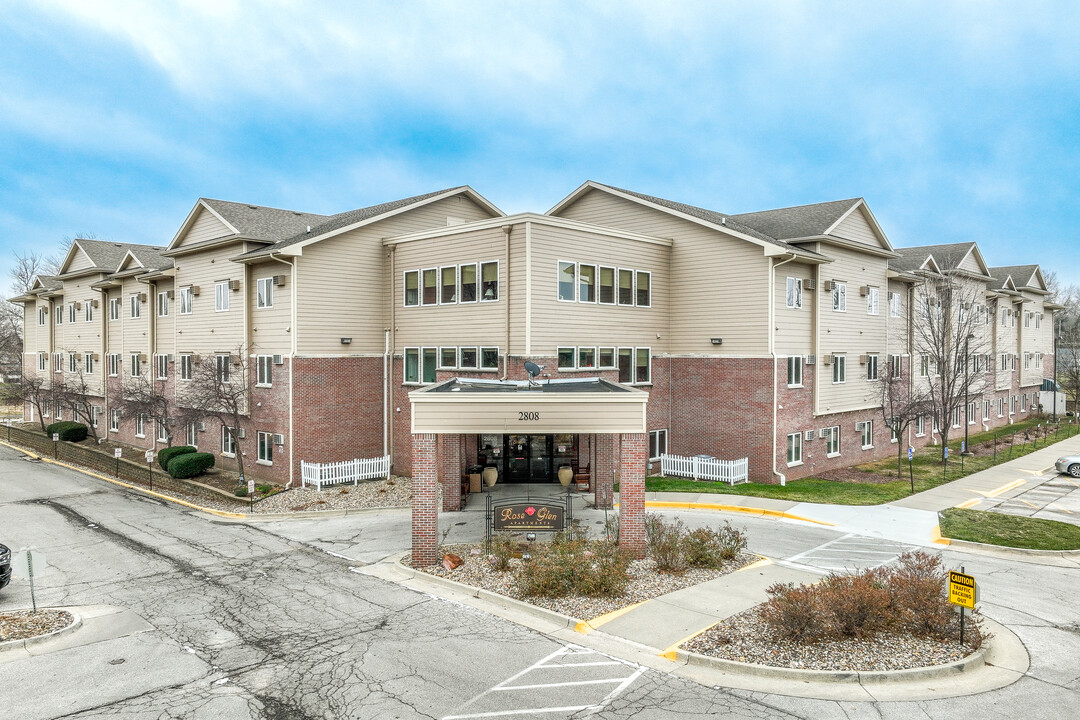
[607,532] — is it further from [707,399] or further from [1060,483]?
[1060,483]

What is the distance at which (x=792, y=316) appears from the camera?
2709 cm

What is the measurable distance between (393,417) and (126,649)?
17092 mm

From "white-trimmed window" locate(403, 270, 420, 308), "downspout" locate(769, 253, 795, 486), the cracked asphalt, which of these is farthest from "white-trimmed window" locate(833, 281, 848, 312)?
"white-trimmed window" locate(403, 270, 420, 308)

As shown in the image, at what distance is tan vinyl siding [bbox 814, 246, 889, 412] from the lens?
2873 cm

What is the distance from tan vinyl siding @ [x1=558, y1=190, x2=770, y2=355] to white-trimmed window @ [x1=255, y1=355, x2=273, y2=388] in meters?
16.5

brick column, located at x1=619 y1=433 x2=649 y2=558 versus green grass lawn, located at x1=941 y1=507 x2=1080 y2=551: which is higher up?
brick column, located at x1=619 y1=433 x2=649 y2=558

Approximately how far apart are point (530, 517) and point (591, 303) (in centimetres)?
1154

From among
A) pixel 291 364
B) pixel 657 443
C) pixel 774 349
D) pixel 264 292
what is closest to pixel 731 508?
pixel 657 443

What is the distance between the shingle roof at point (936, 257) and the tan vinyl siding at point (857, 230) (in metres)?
3.50

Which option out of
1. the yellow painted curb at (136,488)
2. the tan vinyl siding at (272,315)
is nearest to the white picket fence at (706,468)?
the tan vinyl siding at (272,315)

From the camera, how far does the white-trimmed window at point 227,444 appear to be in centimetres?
2980

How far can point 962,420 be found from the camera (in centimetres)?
4184

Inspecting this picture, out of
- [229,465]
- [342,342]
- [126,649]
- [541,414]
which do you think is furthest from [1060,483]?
[229,465]

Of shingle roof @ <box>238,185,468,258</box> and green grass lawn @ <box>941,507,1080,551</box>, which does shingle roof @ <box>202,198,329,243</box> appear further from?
green grass lawn @ <box>941,507,1080,551</box>
